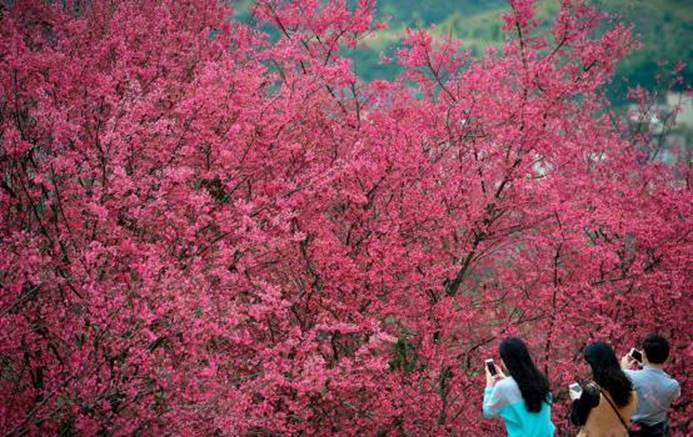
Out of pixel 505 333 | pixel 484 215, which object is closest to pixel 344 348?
pixel 505 333

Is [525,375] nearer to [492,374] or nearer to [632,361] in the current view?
[492,374]

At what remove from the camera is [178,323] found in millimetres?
5445

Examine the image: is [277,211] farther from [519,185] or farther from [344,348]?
[519,185]

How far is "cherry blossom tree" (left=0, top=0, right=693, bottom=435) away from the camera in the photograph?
553cm

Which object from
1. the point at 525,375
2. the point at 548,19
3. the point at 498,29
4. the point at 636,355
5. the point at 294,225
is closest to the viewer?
the point at 525,375

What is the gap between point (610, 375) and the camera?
4.10m

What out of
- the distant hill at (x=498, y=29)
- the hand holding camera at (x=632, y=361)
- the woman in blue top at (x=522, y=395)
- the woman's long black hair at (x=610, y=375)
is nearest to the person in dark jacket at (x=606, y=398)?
the woman's long black hair at (x=610, y=375)

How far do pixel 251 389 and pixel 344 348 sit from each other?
298 centimetres

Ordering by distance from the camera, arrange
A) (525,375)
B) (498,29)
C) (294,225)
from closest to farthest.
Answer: (525,375)
(294,225)
(498,29)

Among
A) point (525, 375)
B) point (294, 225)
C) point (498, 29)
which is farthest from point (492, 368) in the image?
point (498, 29)

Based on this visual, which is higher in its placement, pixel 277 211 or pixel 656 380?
pixel 277 211

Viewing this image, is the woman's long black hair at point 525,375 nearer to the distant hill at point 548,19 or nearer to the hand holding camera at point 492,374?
the hand holding camera at point 492,374

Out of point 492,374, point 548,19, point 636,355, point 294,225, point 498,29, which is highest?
point 498,29

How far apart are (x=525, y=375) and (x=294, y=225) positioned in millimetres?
4628
